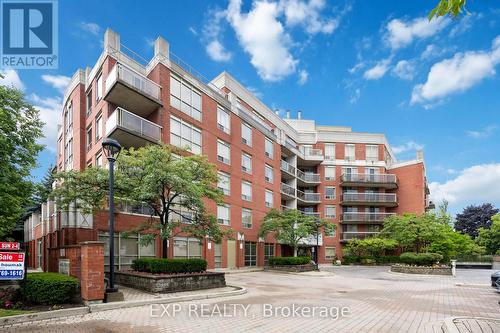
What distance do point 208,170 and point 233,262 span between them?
15.2 meters

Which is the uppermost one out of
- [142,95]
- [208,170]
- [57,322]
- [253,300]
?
[142,95]

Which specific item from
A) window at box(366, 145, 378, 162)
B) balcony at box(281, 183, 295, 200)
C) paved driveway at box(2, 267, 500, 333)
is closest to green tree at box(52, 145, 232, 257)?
paved driveway at box(2, 267, 500, 333)

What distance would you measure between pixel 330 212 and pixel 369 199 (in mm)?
5597

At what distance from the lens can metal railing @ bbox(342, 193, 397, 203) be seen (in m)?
47.3

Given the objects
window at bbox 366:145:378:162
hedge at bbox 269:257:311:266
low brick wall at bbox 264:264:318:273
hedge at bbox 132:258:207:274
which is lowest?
low brick wall at bbox 264:264:318:273

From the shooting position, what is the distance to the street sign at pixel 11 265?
997 centimetres

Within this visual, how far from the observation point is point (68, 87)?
29969 mm

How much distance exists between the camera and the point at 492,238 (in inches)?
2135

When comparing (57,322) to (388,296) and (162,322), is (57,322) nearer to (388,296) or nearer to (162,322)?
(162,322)

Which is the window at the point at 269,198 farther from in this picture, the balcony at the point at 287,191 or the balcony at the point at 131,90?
the balcony at the point at 131,90

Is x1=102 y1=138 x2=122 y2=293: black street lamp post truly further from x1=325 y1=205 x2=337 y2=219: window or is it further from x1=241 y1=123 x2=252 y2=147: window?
x1=325 y1=205 x2=337 y2=219: window

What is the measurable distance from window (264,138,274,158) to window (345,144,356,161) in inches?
595

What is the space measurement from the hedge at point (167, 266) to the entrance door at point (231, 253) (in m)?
14.0

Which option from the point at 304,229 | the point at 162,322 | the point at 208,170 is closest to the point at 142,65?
→ the point at 208,170
